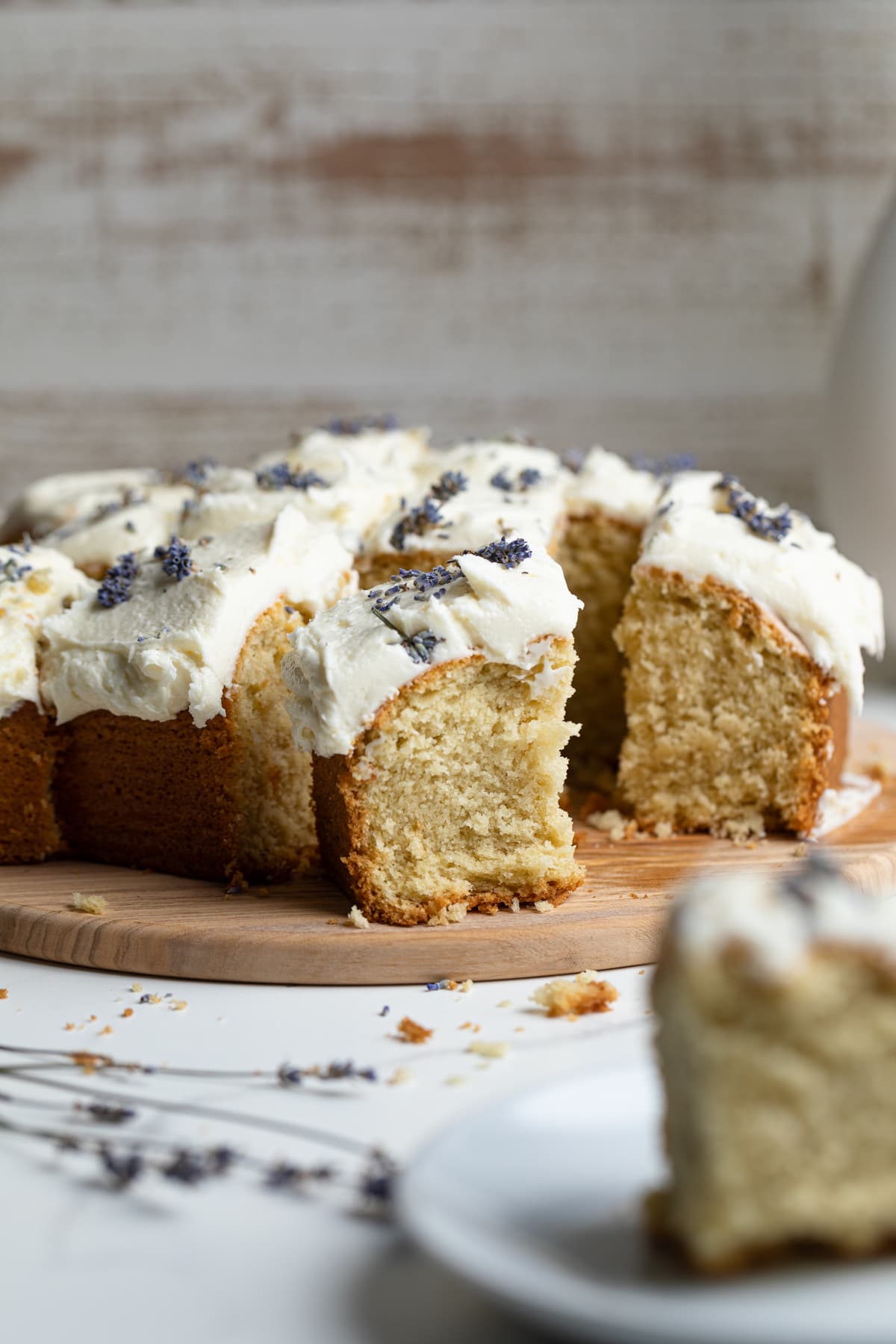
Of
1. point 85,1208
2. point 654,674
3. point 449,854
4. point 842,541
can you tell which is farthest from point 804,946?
point 842,541

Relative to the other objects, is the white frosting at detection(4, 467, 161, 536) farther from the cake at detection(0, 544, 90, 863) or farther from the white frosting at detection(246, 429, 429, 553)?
the cake at detection(0, 544, 90, 863)

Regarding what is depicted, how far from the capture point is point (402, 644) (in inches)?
141

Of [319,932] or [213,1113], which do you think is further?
[319,932]

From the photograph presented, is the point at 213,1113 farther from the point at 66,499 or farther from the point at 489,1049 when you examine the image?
the point at 66,499

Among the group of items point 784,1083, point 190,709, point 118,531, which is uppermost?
point 118,531

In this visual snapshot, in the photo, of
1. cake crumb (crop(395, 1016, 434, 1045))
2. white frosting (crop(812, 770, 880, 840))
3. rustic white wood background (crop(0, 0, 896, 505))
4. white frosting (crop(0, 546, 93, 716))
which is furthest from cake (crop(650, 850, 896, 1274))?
rustic white wood background (crop(0, 0, 896, 505))

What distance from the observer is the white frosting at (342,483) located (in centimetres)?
460

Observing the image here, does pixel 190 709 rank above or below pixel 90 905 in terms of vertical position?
above

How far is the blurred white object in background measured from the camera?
18.4ft

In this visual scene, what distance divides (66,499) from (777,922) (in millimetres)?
3793

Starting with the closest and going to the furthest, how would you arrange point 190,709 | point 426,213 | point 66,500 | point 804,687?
point 190,709
point 804,687
point 66,500
point 426,213

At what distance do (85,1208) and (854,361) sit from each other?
4.32 metres

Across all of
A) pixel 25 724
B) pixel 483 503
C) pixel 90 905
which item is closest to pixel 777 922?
pixel 90 905

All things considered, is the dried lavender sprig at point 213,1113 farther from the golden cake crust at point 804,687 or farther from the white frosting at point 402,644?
the golden cake crust at point 804,687
